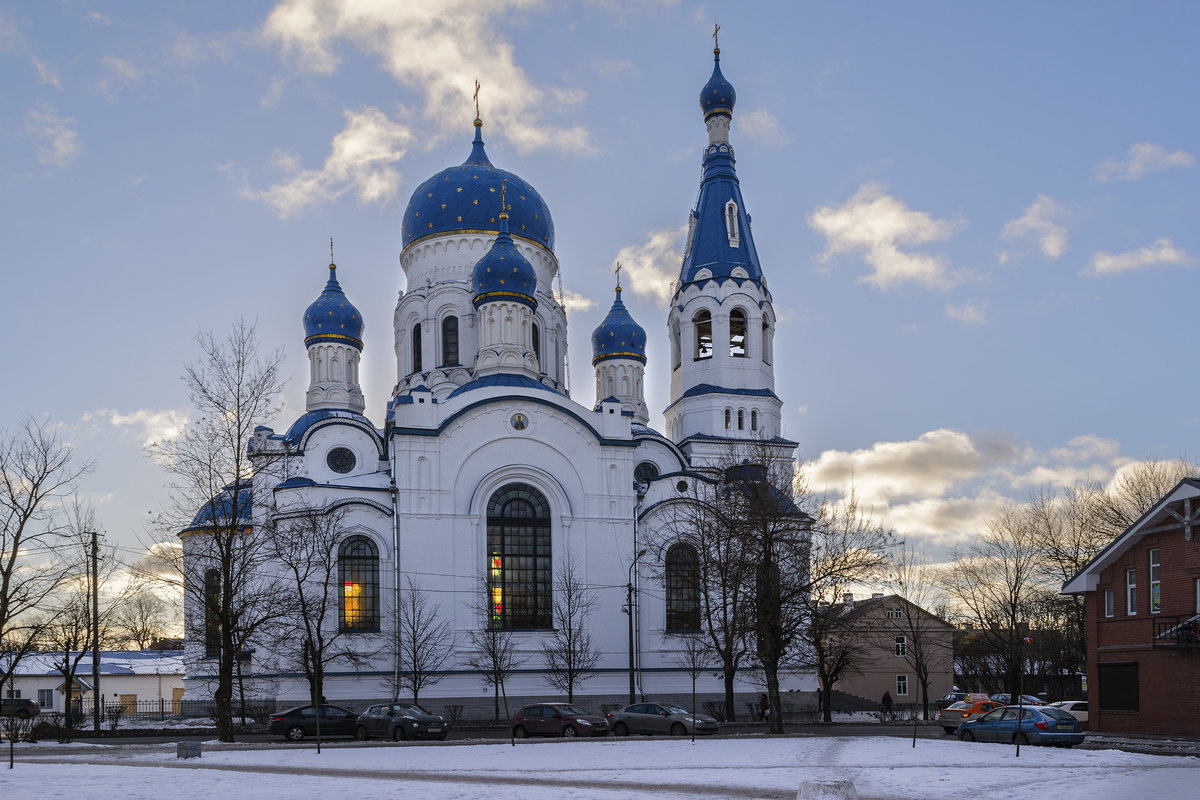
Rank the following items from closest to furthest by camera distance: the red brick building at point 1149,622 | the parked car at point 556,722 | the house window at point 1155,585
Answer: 1. the red brick building at point 1149,622
2. the parked car at point 556,722
3. the house window at point 1155,585

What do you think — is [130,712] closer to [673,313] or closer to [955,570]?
[673,313]

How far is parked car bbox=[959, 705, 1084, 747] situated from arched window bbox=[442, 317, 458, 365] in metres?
30.6

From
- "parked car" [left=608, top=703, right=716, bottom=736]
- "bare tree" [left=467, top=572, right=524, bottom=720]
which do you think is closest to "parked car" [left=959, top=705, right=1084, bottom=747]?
"parked car" [left=608, top=703, right=716, bottom=736]

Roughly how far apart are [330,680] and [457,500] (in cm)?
779

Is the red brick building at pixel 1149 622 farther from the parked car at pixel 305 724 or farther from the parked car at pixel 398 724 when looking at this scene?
the parked car at pixel 305 724

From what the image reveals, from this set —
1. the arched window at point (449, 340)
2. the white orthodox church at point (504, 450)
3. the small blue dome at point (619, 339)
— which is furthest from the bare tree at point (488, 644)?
the small blue dome at point (619, 339)

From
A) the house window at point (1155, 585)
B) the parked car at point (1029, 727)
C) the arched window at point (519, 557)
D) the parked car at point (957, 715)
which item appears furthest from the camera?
the arched window at point (519, 557)

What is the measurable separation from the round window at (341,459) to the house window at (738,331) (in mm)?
18329

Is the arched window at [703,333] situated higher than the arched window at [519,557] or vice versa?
the arched window at [703,333]

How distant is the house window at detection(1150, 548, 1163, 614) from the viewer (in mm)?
29328

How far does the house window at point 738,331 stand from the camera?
53000 mm

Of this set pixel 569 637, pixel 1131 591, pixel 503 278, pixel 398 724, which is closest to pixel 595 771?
pixel 398 724

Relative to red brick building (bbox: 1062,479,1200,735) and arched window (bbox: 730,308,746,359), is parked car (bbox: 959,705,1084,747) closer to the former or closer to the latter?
red brick building (bbox: 1062,479,1200,735)

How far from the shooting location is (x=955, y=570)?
50844 millimetres
